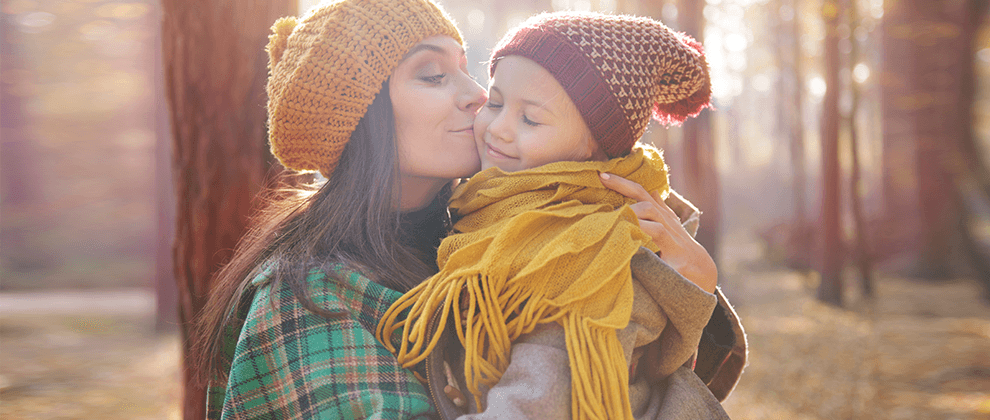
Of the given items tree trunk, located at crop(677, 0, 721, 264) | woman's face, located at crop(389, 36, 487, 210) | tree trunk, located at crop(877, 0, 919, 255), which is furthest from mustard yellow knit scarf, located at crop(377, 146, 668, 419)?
tree trunk, located at crop(877, 0, 919, 255)

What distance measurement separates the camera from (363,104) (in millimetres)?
1840

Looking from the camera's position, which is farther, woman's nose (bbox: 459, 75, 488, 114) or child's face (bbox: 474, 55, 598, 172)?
woman's nose (bbox: 459, 75, 488, 114)

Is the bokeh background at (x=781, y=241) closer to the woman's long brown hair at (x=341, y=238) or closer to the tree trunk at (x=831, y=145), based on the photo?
the tree trunk at (x=831, y=145)

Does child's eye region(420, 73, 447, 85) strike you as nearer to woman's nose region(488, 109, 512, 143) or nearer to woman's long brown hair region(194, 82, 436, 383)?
woman's long brown hair region(194, 82, 436, 383)

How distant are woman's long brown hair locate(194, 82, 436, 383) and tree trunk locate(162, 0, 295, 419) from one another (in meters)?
0.68

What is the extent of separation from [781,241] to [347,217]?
1345 cm

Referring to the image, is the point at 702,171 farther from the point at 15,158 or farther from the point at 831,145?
the point at 15,158

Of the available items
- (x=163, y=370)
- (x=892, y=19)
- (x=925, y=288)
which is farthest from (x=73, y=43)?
(x=925, y=288)

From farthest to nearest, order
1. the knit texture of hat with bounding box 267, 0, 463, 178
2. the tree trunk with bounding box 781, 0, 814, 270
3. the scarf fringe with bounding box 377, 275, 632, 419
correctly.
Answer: the tree trunk with bounding box 781, 0, 814, 270
the knit texture of hat with bounding box 267, 0, 463, 178
the scarf fringe with bounding box 377, 275, 632, 419

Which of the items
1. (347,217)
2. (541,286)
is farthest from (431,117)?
(541,286)

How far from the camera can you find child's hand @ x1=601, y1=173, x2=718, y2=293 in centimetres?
161

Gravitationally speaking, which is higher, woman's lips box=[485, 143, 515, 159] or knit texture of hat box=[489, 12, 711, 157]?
knit texture of hat box=[489, 12, 711, 157]

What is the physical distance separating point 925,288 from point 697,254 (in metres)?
10.3

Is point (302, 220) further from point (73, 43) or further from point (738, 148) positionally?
point (738, 148)
